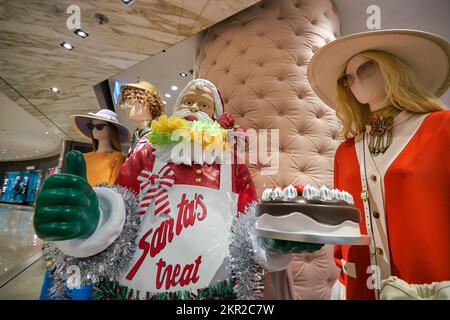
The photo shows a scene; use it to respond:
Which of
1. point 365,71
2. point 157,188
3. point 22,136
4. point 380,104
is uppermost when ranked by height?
point 22,136

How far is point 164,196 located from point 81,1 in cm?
128

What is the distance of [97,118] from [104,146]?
0.15 m

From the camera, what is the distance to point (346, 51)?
70 centimetres

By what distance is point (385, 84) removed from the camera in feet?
2.09

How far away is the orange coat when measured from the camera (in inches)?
18.5

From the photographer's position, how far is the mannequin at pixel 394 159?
481mm

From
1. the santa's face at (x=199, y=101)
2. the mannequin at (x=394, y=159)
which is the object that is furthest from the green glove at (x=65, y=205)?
the mannequin at (x=394, y=159)

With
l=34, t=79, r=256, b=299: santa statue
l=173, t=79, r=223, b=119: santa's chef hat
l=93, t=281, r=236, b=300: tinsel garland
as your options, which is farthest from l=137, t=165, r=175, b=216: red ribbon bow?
l=173, t=79, r=223, b=119: santa's chef hat

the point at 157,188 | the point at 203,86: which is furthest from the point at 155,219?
the point at 203,86

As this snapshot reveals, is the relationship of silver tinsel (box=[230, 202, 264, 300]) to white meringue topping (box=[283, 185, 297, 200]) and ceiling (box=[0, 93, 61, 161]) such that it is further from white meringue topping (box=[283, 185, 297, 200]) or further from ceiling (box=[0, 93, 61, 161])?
ceiling (box=[0, 93, 61, 161])

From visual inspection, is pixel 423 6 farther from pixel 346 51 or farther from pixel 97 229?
pixel 97 229

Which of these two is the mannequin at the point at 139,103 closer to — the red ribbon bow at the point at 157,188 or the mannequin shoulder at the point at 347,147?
the red ribbon bow at the point at 157,188

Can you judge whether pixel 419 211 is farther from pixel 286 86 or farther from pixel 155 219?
pixel 286 86
